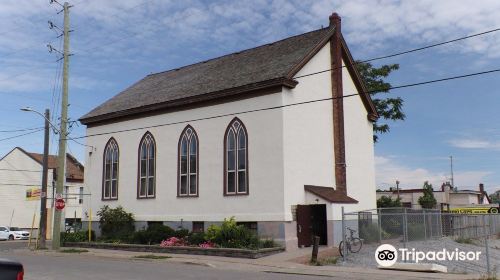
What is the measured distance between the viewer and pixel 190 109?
30.4 meters

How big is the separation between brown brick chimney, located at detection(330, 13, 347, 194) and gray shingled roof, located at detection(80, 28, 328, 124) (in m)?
0.94

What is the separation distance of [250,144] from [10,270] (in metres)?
21.6

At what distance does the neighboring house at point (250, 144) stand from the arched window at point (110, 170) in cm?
7

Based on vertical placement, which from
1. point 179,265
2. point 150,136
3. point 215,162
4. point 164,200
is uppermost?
point 150,136

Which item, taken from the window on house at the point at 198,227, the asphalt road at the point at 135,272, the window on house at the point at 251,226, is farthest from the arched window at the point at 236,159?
the asphalt road at the point at 135,272

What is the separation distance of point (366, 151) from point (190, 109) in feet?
38.6

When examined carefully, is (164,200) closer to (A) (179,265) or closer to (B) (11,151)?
(A) (179,265)

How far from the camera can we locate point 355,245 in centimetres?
2373

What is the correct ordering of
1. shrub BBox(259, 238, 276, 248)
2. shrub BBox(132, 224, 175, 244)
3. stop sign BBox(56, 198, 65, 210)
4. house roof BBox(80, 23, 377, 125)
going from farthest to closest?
stop sign BBox(56, 198, 65, 210) < shrub BBox(132, 224, 175, 244) < house roof BBox(80, 23, 377, 125) < shrub BBox(259, 238, 276, 248)

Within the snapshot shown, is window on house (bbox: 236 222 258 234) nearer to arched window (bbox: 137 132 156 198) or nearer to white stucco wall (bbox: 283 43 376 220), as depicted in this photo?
white stucco wall (bbox: 283 43 376 220)

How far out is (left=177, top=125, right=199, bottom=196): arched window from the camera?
2995 centimetres

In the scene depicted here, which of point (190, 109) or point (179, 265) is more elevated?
point (190, 109)

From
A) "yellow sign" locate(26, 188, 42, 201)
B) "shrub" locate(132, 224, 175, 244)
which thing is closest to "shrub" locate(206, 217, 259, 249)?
"shrub" locate(132, 224, 175, 244)

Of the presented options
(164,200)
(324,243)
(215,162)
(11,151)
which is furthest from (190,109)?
(11,151)
